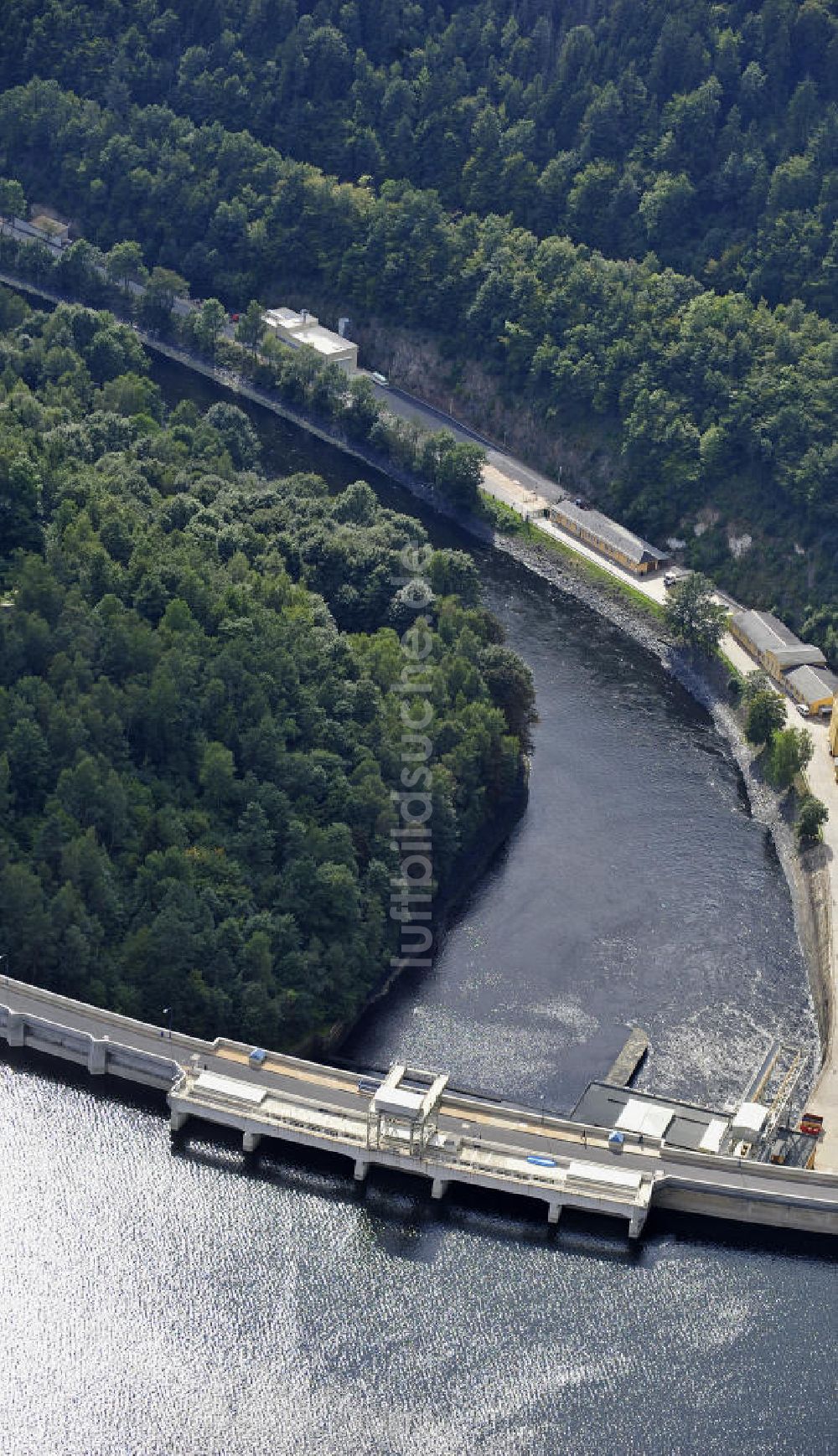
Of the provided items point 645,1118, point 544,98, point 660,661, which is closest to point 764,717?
point 660,661

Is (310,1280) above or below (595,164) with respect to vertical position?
below

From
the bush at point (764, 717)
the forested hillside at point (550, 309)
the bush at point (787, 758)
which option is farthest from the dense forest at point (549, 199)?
the bush at point (787, 758)

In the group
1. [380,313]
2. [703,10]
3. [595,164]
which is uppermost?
[703,10]

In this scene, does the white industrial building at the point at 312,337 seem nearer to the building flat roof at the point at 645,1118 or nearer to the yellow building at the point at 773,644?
the yellow building at the point at 773,644

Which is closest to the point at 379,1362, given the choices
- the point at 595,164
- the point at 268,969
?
the point at 268,969

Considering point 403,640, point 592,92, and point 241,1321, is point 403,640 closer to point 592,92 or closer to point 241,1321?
point 241,1321

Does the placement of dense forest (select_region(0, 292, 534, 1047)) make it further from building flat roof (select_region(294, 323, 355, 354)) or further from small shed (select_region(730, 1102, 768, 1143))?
building flat roof (select_region(294, 323, 355, 354))

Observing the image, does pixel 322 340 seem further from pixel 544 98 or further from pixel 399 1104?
pixel 399 1104
